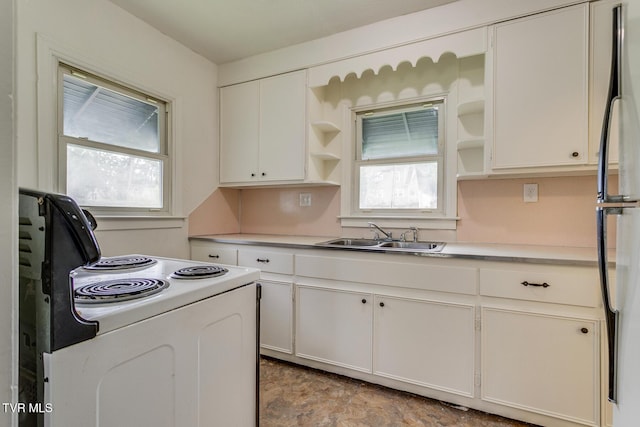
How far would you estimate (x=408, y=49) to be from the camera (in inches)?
82.6

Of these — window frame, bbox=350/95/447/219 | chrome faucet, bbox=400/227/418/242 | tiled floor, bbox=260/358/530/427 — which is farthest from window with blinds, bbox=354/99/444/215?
tiled floor, bbox=260/358/530/427

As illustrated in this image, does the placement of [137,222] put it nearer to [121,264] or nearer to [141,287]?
[121,264]

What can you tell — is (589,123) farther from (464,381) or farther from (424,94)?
(464,381)

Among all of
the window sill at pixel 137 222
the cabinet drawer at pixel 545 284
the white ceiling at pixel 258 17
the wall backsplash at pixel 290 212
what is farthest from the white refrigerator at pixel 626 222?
the window sill at pixel 137 222

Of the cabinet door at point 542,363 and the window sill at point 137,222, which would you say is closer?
the cabinet door at point 542,363

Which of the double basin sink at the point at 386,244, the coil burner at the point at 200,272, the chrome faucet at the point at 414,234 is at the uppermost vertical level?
the chrome faucet at the point at 414,234

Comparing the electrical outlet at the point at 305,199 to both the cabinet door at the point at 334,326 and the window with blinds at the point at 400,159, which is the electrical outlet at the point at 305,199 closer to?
the window with blinds at the point at 400,159

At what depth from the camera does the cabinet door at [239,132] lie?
269 centimetres

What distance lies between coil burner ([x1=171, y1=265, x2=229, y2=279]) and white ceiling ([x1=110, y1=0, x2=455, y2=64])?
176cm

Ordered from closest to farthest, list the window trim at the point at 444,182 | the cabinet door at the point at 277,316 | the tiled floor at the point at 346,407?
the tiled floor at the point at 346,407 < the cabinet door at the point at 277,316 < the window trim at the point at 444,182

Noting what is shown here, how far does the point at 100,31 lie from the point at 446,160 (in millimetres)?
2528

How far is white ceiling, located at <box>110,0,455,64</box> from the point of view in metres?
1.98

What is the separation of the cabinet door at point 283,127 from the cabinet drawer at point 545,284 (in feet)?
5.08

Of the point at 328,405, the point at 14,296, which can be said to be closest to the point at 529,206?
the point at 328,405
